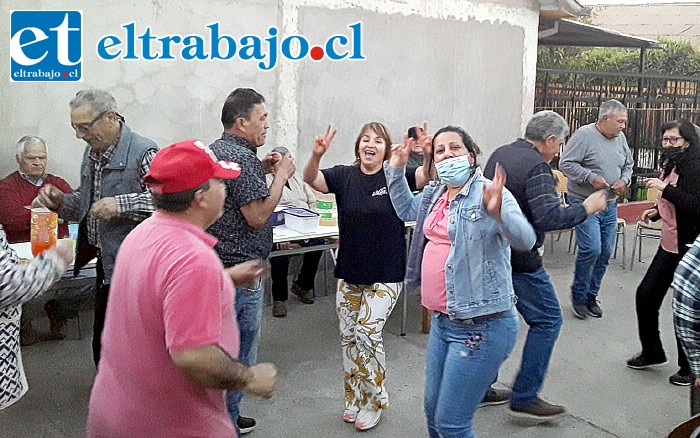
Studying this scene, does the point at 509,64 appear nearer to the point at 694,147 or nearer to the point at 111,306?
the point at 694,147

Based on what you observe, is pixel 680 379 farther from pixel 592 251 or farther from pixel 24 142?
pixel 24 142

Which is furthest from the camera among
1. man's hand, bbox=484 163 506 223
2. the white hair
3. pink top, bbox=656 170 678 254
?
the white hair

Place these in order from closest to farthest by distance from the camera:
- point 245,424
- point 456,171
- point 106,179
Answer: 1. point 456,171
2. point 106,179
3. point 245,424

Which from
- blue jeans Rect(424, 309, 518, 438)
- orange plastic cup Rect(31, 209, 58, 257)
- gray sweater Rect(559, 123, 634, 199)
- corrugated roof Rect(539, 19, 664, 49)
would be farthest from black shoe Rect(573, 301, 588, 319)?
corrugated roof Rect(539, 19, 664, 49)

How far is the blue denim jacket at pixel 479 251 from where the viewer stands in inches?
126

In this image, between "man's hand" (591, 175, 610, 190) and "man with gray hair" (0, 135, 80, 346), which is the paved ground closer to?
"man with gray hair" (0, 135, 80, 346)

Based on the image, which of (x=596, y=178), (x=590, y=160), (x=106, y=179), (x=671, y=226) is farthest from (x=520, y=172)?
(x=590, y=160)

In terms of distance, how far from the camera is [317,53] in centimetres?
773

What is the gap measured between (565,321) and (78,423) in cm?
418

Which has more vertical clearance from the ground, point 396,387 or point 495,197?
point 495,197

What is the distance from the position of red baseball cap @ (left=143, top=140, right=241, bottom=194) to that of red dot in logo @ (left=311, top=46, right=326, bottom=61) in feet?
18.4

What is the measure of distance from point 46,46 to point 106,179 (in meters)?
2.99

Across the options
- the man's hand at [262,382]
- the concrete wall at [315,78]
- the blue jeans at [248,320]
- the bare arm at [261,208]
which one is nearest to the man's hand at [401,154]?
the bare arm at [261,208]

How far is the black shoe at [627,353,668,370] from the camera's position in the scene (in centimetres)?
549
